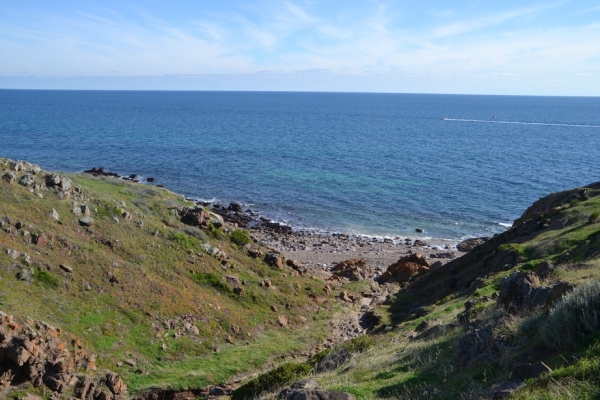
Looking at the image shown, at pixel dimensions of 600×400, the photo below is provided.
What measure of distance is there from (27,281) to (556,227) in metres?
34.5

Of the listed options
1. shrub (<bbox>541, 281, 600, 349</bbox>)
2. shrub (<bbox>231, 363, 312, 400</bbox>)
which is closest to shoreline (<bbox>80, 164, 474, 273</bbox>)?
shrub (<bbox>231, 363, 312, 400</bbox>)

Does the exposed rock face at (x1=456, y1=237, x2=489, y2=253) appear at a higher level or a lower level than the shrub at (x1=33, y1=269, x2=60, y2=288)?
lower

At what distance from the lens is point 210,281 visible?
33.0 m

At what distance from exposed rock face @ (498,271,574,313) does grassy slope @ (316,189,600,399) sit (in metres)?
0.59

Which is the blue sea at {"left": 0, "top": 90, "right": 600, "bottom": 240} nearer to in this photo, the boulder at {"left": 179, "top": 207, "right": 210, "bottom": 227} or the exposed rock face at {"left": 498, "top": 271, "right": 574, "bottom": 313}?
the boulder at {"left": 179, "top": 207, "right": 210, "bottom": 227}

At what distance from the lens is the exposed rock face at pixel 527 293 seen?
15186 mm

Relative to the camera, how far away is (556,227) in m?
35.6

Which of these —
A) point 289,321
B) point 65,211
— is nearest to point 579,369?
point 289,321

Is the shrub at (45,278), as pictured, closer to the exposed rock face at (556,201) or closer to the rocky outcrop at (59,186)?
the rocky outcrop at (59,186)

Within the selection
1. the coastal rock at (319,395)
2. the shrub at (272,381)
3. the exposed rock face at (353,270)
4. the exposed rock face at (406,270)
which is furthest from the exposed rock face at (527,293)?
the exposed rock face at (353,270)

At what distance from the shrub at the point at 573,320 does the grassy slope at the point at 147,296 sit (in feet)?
57.0

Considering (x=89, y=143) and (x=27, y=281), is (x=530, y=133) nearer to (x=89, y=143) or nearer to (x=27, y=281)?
(x=89, y=143)

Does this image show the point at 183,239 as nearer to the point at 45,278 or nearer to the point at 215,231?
the point at 215,231

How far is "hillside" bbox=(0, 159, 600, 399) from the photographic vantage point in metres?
13.2
